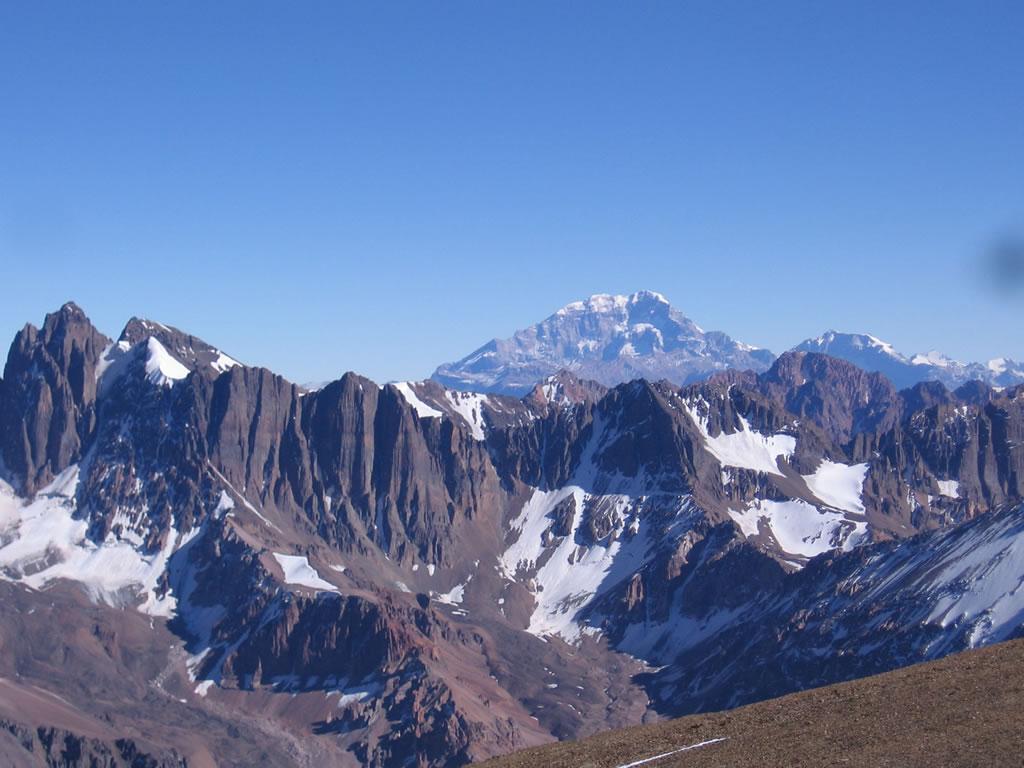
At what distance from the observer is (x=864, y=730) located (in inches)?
3516

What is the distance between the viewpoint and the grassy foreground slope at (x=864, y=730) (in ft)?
268

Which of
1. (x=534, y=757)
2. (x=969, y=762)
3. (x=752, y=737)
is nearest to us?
(x=969, y=762)

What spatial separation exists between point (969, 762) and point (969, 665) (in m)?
26.0

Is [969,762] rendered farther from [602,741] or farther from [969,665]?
[602,741]

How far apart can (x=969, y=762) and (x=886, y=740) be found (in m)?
8.94

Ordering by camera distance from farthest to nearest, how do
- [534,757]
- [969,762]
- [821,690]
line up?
[821,690] < [534,757] < [969,762]

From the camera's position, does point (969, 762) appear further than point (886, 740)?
No

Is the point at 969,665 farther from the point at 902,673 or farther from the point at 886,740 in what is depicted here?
the point at 886,740

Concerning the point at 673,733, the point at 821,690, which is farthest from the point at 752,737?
the point at 821,690

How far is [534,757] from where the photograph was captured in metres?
101

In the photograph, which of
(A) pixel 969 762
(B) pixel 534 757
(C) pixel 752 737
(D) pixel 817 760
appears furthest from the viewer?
(B) pixel 534 757

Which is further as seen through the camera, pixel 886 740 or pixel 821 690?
pixel 821 690

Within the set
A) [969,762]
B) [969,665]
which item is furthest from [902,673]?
[969,762]

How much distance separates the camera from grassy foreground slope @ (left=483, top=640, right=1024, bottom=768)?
81.8 metres
